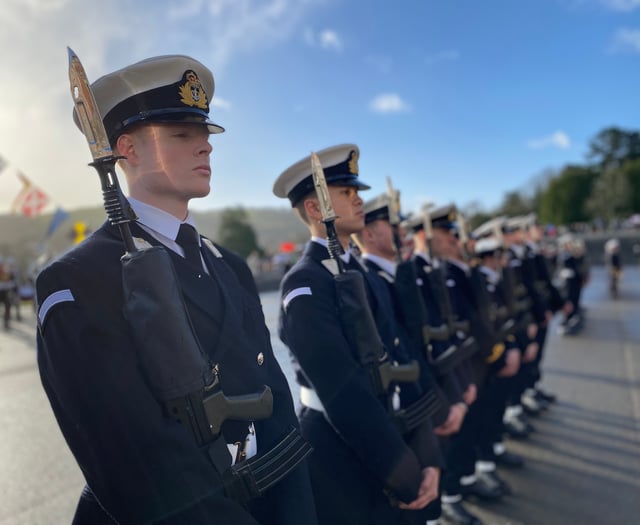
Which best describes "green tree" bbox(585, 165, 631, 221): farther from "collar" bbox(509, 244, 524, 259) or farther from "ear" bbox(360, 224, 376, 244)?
"ear" bbox(360, 224, 376, 244)

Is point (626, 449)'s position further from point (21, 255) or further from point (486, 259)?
point (21, 255)

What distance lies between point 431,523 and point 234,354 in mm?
2027

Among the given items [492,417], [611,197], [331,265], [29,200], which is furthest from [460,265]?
[611,197]

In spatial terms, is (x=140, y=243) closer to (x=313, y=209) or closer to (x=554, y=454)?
(x=313, y=209)

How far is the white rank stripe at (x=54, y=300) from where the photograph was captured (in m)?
1.14

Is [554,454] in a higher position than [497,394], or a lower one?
lower

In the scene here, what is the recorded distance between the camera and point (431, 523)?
284cm

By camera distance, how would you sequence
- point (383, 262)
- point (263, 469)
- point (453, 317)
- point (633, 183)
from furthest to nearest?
point (633, 183)
point (453, 317)
point (383, 262)
point (263, 469)

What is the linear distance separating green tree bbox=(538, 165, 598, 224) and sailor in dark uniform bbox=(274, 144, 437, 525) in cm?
6794

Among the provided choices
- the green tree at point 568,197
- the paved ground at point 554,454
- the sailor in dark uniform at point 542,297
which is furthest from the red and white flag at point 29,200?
the green tree at point 568,197

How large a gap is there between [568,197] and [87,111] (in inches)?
2771

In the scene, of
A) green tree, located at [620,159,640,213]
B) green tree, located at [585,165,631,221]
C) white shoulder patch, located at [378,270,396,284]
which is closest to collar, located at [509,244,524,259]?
white shoulder patch, located at [378,270,396,284]

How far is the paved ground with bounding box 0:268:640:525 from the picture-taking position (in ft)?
12.0

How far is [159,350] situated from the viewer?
3.73ft
